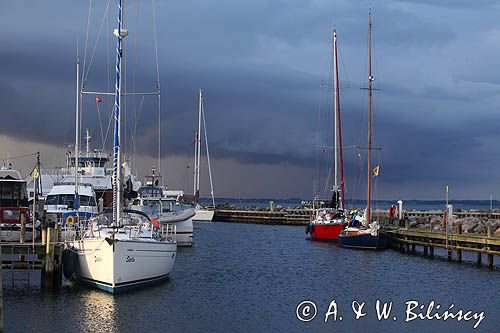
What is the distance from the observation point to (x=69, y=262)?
3147 centimetres

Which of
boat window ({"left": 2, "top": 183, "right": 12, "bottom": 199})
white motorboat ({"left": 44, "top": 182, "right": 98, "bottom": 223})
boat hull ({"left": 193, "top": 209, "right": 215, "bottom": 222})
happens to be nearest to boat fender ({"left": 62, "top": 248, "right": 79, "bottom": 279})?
boat window ({"left": 2, "top": 183, "right": 12, "bottom": 199})

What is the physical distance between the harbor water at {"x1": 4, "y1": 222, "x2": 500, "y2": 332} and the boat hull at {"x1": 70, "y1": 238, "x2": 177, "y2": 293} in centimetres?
58

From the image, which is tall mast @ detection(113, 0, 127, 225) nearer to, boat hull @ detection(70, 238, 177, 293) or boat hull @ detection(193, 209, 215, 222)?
boat hull @ detection(70, 238, 177, 293)

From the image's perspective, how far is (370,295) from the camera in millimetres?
31859

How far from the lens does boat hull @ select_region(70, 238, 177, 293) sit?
2812 centimetres

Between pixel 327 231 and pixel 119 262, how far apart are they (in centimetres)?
3538

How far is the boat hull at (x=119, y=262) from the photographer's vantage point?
2812cm

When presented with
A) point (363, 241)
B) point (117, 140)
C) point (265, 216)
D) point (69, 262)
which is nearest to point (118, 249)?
point (69, 262)

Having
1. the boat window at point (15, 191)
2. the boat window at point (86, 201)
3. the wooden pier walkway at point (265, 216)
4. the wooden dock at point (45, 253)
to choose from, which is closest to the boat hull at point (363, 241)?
the boat window at point (86, 201)

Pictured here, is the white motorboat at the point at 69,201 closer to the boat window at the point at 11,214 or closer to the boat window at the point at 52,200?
the boat window at the point at 52,200

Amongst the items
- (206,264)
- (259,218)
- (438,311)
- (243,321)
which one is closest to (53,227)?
(243,321)

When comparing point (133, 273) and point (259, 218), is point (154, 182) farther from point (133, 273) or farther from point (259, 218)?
point (259, 218)

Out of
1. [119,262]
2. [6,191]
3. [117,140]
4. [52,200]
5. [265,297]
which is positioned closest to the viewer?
[119,262]

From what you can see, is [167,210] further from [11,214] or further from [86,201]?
[11,214]
